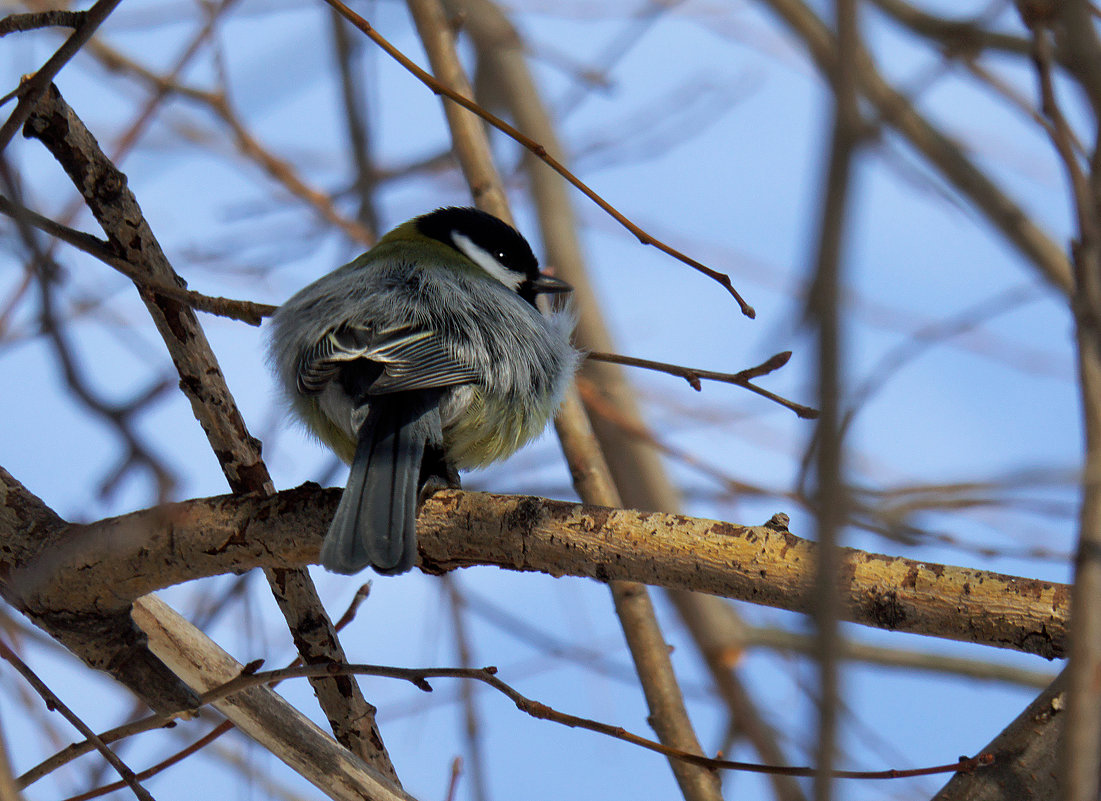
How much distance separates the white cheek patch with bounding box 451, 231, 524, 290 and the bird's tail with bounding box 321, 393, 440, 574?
3.49ft

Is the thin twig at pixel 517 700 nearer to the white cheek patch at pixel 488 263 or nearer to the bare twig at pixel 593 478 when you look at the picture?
the bare twig at pixel 593 478

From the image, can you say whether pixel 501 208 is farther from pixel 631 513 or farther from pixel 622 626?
pixel 631 513

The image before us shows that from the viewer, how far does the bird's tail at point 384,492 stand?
6.43 ft

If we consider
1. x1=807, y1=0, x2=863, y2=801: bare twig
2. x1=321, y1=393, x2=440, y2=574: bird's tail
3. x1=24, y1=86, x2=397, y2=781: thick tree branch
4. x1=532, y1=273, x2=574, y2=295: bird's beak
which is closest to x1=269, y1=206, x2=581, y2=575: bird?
x1=321, y1=393, x2=440, y2=574: bird's tail

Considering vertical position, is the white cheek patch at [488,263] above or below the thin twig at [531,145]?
above

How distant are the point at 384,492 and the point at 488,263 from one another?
1.53m

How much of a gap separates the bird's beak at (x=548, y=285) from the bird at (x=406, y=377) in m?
0.33

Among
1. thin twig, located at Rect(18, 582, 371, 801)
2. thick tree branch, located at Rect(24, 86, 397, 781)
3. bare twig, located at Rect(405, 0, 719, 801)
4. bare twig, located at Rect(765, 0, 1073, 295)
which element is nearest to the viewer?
thin twig, located at Rect(18, 582, 371, 801)

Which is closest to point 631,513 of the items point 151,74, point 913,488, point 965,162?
point 913,488

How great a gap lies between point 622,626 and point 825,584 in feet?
7.34

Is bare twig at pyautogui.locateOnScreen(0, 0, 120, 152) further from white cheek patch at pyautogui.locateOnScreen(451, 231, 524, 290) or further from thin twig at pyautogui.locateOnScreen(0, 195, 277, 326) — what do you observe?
white cheek patch at pyautogui.locateOnScreen(451, 231, 524, 290)

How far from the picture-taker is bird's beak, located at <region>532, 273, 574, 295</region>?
3453 millimetres

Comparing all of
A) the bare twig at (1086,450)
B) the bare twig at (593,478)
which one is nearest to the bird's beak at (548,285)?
the bare twig at (593,478)

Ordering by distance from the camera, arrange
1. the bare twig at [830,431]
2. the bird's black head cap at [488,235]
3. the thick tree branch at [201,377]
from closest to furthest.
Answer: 1. the bare twig at [830,431]
2. the thick tree branch at [201,377]
3. the bird's black head cap at [488,235]
